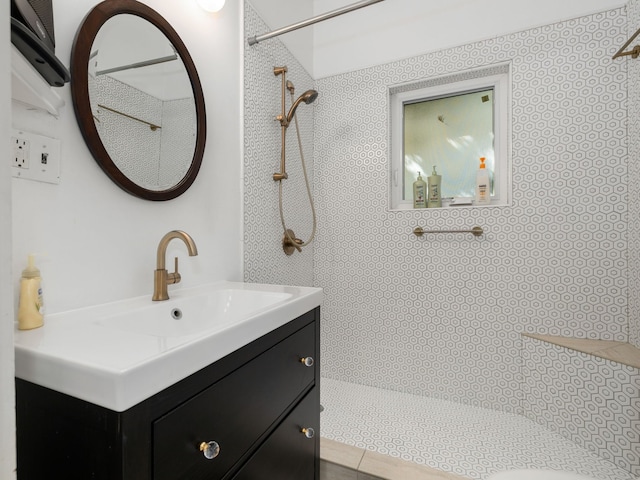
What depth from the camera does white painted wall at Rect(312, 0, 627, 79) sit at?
1.62m

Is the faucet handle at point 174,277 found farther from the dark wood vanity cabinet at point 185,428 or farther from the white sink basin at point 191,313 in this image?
the dark wood vanity cabinet at point 185,428

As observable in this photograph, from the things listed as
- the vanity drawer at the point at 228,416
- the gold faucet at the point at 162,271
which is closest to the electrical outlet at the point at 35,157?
the gold faucet at the point at 162,271

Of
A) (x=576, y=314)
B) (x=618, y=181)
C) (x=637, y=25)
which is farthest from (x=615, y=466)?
(x=637, y=25)

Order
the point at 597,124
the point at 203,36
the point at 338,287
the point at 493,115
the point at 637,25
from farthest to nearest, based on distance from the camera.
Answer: the point at 338,287
the point at 493,115
the point at 597,124
the point at 637,25
the point at 203,36

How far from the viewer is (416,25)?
1859 mm

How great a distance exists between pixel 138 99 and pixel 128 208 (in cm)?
35

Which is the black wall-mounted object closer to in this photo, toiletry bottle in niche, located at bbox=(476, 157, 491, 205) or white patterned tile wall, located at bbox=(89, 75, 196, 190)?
white patterned tile wall, located at bbox=(89, 75, 196, 190)

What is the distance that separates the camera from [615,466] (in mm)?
1335

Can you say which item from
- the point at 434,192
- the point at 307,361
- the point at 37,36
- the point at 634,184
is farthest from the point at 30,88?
the point at 634,184

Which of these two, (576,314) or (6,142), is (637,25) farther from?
(6,142)

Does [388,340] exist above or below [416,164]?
below

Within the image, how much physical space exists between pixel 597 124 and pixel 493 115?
48 centimetres

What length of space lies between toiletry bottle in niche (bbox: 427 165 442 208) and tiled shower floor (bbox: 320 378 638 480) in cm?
116

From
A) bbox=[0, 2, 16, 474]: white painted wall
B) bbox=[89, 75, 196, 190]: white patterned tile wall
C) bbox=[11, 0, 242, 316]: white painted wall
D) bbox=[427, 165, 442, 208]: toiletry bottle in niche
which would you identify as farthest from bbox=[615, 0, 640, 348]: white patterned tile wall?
bbox=[0, 2, 16, 474]: white painted wall
